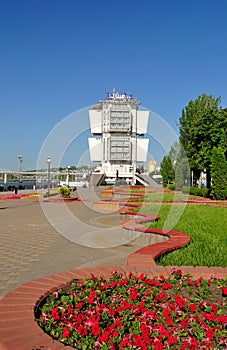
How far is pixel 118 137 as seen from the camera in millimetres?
62250

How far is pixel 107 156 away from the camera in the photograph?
62.8 m

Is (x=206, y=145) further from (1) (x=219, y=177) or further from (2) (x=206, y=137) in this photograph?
(1) (x=219, y=177)

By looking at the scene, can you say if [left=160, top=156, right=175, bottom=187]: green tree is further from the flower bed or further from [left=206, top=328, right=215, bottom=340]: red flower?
[left=206, top=328, right=215, bottom=340]: red flower

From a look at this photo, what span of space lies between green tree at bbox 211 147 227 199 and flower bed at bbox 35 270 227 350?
1659 centimetres

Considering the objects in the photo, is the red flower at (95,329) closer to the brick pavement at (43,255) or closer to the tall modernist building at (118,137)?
the brick pavement at (43,255)

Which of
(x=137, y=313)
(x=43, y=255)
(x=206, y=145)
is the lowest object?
(x=43, y=255)

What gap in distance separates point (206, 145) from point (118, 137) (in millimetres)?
37826

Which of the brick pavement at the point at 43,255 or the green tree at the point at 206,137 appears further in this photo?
the green tree at the point at 206,137

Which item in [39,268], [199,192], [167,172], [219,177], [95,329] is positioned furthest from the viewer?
[167,172]

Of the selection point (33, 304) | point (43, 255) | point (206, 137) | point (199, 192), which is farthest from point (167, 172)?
point (33, 304)

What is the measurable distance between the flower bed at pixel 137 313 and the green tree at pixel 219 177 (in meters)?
16.6

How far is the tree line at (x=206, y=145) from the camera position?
1946 centimetres

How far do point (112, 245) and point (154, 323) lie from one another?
12.4ft

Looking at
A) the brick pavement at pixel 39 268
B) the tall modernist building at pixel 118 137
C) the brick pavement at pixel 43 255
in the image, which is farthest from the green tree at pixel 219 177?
the tall modernist building at pixel 118 137
